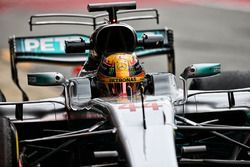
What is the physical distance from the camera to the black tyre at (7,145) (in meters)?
5.86

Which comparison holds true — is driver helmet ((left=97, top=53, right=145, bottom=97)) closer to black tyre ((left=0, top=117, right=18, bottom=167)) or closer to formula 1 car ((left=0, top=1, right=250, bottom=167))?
formula 1 car ((left=0, top=1, right=250, bottom=167))

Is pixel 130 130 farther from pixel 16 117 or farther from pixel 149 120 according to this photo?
pixel 16 117

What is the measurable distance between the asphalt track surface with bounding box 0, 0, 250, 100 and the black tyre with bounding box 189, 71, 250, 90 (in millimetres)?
5589

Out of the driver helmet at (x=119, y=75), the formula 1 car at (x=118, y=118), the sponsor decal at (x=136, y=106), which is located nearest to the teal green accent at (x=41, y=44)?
the formula 1 car at (x=118, y=118)

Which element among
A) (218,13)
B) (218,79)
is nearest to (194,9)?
(218,13)

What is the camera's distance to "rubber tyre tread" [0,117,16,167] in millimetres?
5857

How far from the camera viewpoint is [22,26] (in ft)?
63.5

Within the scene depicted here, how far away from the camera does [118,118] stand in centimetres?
587

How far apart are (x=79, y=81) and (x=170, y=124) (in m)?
1.31

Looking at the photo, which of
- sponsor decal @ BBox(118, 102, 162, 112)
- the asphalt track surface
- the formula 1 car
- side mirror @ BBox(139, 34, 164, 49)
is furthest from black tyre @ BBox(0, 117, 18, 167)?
the asphalt track surface

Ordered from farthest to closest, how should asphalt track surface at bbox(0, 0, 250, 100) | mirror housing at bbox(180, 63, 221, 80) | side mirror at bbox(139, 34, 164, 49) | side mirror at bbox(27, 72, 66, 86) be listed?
asphalt track surface at bbox(0, 0, 250, 100), side mirror at bbox(139, 34, 164, 49), mirror housing at bbox(180, 63, 221, 80), side mirror at bbox(27, 72, 66, 86)

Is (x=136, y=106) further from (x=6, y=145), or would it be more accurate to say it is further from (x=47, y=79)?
(x=47, y=79)

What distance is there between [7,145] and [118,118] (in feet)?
2.55

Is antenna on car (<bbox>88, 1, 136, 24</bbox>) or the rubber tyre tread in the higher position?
antenna on car (<bbox>88, 1, 136, 24</bbox>)
